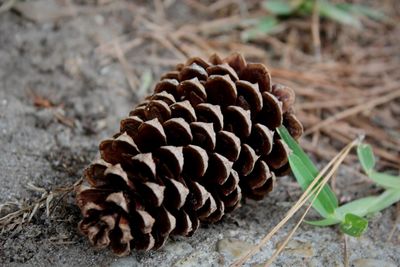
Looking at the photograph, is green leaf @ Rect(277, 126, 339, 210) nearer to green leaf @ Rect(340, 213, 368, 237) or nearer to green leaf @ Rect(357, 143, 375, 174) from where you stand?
green leaf @ Rect(340, 213, 368, 237)

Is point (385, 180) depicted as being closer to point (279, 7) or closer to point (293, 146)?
point (293, 146)

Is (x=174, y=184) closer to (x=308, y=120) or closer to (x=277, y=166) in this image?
(x=277, y=166)

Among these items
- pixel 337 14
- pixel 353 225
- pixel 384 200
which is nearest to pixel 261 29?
pixel 337 14

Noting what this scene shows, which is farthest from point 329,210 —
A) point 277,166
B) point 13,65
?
point 13,65

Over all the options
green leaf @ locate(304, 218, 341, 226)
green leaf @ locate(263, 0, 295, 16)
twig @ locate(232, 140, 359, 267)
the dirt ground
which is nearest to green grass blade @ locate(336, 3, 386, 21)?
green leaf @ locate(263, 0, 295, 16)

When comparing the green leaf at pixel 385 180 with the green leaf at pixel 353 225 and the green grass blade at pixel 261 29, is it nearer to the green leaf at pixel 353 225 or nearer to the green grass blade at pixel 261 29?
the green leaf at pixel 353 225
